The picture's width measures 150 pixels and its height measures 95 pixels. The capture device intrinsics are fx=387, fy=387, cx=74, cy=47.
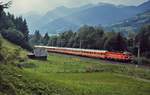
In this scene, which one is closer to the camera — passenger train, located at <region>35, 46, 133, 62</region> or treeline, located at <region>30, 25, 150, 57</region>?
passenger train, located at <region>35, 46, 133, 62</region>

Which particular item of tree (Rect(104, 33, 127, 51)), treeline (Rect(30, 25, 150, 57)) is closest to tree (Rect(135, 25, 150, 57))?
treeline (Rect(30, 25, 150, 57))

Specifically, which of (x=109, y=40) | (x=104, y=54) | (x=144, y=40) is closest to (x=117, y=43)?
(x=109, y=40)

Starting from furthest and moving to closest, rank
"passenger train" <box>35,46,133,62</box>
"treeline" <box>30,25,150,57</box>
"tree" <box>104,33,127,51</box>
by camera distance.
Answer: "tree" <box>104,33,127,51</box>
"treeline" <box>30,25,150,57</box>
"passenger train" <box>35,46,133,62</box>

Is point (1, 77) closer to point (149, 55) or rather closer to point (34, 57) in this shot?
point (34, 57)

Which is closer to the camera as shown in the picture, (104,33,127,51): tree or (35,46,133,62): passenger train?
(35,46,133,62): passenger train

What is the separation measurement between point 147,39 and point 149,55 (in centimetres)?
896

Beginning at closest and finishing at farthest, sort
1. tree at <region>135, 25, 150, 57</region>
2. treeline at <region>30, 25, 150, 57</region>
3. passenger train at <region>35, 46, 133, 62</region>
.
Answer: passenger train at <region>35, 46, 133, 62</region> → tree at <region>135, 25, 150, 57</region> → treeline at <region>30, 25, 150, 57</region>

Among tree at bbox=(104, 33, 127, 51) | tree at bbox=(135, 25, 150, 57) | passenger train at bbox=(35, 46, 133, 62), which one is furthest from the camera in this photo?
tree at bbox=(104, 33, 127, 51)

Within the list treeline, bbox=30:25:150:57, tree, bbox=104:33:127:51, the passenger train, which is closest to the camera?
the passenger train

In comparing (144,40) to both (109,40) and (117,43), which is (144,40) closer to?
(117,43)

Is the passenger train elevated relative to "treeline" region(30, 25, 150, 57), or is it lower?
lower

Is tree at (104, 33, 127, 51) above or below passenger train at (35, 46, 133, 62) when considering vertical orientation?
above

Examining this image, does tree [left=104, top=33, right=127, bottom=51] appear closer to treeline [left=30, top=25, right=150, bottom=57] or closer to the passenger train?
treeline [left=30, top=25, right=150, bottom=57]

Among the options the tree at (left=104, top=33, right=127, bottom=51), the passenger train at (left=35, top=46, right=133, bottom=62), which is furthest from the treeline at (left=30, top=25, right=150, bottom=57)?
the passenger train at (left=35, top=46, right=133, bottom=62)
